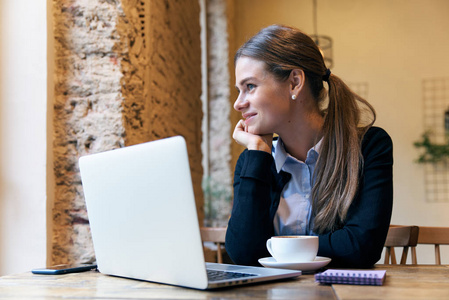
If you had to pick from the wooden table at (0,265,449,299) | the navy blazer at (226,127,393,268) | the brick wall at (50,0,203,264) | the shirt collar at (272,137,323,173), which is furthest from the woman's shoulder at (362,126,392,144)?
the brick wall at (50,0,203,264)

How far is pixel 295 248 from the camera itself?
3.63 ft

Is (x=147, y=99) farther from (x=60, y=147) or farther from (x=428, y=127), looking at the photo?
(x=428, y=127)

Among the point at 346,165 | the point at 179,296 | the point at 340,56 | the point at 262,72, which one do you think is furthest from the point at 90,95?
the point at 340,56

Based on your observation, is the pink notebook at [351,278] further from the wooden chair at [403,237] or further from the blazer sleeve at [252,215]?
the wooden chair at [403,237]

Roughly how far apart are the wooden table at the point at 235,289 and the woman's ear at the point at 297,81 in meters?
0.69

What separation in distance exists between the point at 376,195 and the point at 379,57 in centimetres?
398

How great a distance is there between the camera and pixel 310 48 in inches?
62.6

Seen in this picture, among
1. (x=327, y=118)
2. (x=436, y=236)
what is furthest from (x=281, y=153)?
(x=436, y=236)

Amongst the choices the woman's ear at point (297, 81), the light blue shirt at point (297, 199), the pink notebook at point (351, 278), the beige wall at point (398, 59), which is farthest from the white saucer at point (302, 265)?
the beige wall at point (398, 59)

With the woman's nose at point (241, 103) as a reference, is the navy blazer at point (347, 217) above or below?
below

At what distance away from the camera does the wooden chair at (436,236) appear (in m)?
1.59

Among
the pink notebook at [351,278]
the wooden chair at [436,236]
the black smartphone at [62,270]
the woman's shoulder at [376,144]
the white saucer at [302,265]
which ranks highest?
the woman's shoulder at [376,144]

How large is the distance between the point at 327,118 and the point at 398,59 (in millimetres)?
3766

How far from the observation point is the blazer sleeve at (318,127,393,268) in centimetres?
127
